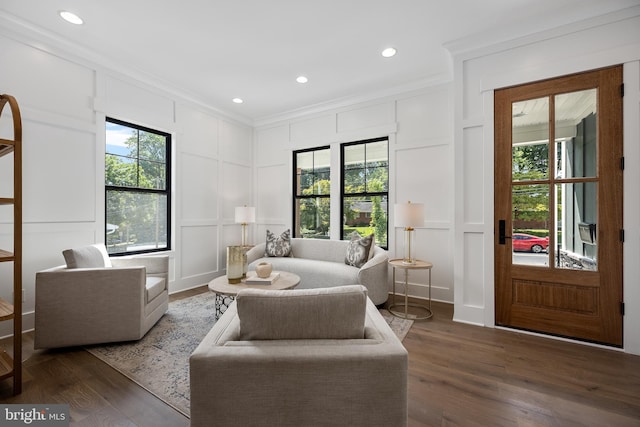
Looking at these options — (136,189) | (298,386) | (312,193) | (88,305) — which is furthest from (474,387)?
(136,189)

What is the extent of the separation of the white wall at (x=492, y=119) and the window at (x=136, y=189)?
379cm

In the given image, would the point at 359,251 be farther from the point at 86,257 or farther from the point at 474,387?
the point at 86,257

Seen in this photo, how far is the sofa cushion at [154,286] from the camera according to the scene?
262cm

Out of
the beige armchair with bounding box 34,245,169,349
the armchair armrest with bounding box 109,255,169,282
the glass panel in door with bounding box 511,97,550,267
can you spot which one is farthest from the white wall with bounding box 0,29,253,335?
the glass panel in door with bounding box 511,97,550,267

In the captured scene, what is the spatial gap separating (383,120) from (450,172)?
1220 mm

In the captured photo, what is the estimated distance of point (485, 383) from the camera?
1.88 m

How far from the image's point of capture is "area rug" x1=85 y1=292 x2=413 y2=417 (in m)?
1.80

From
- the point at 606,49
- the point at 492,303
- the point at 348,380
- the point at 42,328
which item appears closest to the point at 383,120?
the point at 606,49

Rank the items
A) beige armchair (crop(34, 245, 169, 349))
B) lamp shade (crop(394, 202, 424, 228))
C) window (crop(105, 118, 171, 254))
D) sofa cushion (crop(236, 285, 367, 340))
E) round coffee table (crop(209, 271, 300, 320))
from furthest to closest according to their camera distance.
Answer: window (crop(105, 118, 171, 254)), lamp shade (crop(394, 202, 424, 228)), round coffee table (crop(209, 271, 300, 320)), beige armchair (crop(34, 245, 169, 349)), sofa cushion (crop(236, 285, 367, 340))

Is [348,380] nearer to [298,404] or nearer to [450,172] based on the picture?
[298,404]

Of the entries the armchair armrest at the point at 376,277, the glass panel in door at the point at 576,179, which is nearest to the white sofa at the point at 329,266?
the armchair armrest at the point at 376,277

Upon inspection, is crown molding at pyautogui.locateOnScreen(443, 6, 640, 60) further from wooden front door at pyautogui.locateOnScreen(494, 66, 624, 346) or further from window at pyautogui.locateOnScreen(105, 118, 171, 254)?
window at pyautogui.locateOnScreen(105, 118, 171, 254)

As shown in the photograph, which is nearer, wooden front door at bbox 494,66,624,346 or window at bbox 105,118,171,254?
wooden front door at bbox 494,66,624,346

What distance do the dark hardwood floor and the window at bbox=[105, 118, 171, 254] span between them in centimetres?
140
